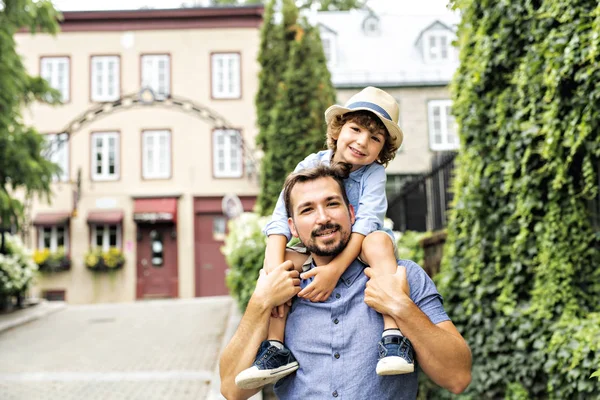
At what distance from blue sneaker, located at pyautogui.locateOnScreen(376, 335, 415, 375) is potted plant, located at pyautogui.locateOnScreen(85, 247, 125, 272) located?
78.0ft

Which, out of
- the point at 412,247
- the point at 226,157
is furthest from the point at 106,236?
the point at 412,247

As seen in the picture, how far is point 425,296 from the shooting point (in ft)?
8.83

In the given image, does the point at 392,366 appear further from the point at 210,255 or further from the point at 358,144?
the point at 210,255

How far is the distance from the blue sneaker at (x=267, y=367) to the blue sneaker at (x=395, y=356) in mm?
335

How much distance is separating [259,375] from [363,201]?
2.93 ft

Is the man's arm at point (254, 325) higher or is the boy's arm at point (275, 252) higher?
the boy's arm at point (275, 252)

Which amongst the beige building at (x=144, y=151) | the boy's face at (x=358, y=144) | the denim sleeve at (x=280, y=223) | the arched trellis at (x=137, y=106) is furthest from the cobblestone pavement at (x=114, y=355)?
Result: the beige building at (x=144, y=151)

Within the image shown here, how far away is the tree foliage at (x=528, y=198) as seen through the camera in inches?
173

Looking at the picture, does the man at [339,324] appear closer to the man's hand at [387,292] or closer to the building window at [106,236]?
the man's hand at [387,292]

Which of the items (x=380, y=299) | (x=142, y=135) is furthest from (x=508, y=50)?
(x=142, y=135)

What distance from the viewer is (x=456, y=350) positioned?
2555 millimetres

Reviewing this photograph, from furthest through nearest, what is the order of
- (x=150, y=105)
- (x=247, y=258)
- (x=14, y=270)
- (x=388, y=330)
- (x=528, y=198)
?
(x=150, y=105)
(x=14, y=270)
(x=247, y=258)
(x=528, y=198)
(x=388, y=330)

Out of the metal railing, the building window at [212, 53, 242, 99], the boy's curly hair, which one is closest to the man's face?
the boy's curly hair

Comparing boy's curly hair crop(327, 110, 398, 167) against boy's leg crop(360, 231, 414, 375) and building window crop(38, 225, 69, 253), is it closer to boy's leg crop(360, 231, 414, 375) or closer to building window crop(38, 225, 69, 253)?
boy's leg crop(360, 231, 414, 375)
